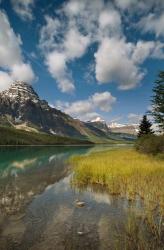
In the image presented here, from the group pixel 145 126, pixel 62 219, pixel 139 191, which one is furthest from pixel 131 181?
pixel 145 126

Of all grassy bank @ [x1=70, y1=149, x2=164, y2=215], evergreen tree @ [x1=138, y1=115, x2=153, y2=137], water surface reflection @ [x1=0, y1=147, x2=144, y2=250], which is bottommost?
water surface reflection @ [x1=0, y1=147, x2=144, y2=250]

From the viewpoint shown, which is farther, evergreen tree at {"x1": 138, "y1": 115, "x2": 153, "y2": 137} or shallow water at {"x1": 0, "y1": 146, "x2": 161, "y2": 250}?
evergreen tree at {"x1": 138, "y1": 115, "x2": 153, "y2": 137}

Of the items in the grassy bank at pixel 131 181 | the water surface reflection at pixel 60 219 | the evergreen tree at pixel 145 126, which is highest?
the evergreen tree at pixel 145 126

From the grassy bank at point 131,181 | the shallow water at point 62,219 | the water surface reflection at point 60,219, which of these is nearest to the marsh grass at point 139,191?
the grassy bank at point 131,181

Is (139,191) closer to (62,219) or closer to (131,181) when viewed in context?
(131,181)

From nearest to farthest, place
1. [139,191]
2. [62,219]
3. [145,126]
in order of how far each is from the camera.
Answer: [62,219] < [139,191] < [145,126]

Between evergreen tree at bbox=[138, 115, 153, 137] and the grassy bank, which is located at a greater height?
evergreen tree at bbox=[138, 115, 153, 137]

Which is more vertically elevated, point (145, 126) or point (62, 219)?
point (145, 126)

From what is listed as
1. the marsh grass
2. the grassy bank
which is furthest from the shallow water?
the grassy bank

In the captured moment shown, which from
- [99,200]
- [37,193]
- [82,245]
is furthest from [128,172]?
[82,245]

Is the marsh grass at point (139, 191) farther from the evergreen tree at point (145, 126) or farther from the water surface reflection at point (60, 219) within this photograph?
the evergreen tree at point (145, 126)

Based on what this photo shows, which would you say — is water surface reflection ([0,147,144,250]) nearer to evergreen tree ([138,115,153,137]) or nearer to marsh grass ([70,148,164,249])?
marsh grass ([70,148,164,249])

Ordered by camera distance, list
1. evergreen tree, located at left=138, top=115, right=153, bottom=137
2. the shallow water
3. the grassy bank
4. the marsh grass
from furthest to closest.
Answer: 1. evergreen tree, located at left=138, top=115, right=153, bottom=137
2. the grassy bank
3. the marsh grass
4. the shallow water

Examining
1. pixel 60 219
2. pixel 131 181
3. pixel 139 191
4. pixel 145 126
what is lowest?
pixel 60 219
